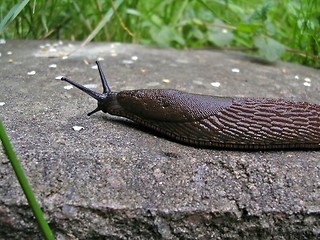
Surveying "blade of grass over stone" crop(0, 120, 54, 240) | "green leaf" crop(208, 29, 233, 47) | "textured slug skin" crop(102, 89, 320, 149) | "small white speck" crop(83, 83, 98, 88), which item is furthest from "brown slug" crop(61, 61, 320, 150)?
"green leaf" crop(208, 29, 233, 47)

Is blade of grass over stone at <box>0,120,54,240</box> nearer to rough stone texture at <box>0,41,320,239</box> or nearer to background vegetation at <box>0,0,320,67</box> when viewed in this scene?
rough stone texture at <box>0,41,320,239</box>

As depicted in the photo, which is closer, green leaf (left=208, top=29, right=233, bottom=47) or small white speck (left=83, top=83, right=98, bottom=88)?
small white speck (left=83, top=83, right=98, bottom=88)

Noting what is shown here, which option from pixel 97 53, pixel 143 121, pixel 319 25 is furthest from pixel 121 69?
pixel 319 25

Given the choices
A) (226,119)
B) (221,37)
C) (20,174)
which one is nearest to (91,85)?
(226,119)

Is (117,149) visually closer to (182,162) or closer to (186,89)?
(182,162)

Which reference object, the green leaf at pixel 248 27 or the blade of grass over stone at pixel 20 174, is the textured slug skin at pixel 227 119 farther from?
the green leaf at pixel 248 27

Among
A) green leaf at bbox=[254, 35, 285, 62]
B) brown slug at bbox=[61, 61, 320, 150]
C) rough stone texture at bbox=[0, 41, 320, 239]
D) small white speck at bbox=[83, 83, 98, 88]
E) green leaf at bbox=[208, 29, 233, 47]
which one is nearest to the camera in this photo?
rough stone texture at bbox=[0, 41, 320, 239]

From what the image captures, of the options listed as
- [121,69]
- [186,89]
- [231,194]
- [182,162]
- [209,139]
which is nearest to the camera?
[231,194]
